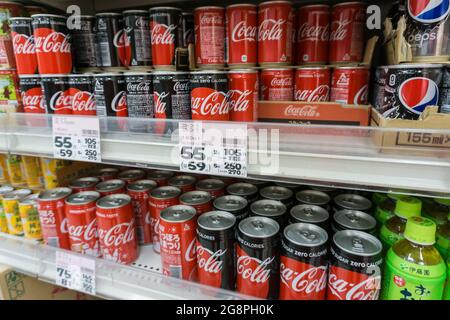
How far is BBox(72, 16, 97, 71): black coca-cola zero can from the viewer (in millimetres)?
1122

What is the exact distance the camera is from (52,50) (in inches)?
41.4

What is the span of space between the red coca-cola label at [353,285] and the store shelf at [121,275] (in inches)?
9.9

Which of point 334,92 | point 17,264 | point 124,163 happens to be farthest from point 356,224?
point 17,264

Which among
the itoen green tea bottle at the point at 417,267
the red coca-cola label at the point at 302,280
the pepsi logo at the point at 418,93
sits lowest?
the red coca-cola label at the point at 302,280

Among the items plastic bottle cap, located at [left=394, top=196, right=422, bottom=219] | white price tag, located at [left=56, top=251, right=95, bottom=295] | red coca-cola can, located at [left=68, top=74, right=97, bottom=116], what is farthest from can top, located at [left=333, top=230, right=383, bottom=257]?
red coca-cola can, located at [left=68, top=74, right=97, bottom=116]

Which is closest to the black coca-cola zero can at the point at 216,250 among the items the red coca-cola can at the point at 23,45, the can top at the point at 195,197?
the can top at the point at 195,197

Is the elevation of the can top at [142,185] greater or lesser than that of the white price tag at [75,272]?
greater

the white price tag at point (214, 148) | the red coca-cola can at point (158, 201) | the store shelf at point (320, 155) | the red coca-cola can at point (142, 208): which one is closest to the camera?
the store shelf at point (320, 155)

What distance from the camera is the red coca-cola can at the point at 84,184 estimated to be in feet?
3.93

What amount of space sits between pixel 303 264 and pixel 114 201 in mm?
681

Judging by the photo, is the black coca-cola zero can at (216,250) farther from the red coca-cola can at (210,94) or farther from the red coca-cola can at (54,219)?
the red coca-cola can at (54,219)

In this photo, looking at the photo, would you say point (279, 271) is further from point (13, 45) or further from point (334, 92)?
point (13, 45)

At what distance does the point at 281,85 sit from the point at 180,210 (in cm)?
52

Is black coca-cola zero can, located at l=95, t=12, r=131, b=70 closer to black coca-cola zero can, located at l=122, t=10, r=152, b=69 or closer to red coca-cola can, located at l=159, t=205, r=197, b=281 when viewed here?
black coca-cola zero can, located at l=122, t=10, r=152, b=69
